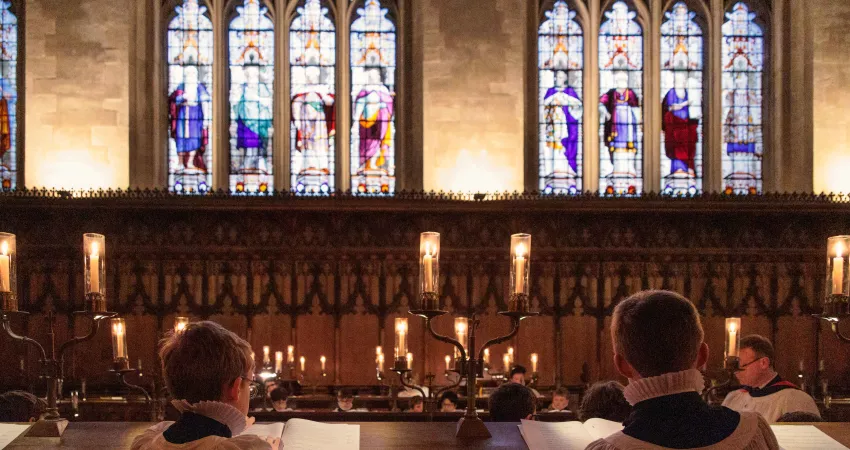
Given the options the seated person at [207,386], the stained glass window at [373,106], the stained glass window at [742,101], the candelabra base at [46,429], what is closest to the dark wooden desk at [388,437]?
the candelabra base at [46,429]

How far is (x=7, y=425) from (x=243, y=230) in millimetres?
8703

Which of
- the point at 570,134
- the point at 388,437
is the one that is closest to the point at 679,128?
the point at 570,134

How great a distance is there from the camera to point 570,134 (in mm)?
14188

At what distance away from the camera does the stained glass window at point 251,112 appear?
14039 millimetres

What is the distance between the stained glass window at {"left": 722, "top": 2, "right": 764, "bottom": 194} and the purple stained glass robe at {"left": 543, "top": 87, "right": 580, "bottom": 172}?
2.08m

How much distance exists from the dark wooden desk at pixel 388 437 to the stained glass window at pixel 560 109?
9993 millimetres

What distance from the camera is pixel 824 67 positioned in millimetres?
13555

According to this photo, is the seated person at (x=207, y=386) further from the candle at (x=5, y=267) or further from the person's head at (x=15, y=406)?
the person's head at (x=15, y=406)

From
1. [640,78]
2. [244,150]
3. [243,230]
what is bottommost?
[243,230]

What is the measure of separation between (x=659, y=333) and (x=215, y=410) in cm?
127

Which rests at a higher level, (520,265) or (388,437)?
(520,265)

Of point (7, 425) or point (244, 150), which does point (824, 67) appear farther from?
point (7, 425)

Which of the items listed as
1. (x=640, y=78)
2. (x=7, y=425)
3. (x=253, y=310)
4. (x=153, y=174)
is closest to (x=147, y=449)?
(x=7, y=425)

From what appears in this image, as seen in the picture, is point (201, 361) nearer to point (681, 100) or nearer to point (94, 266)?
point (94, 266)
